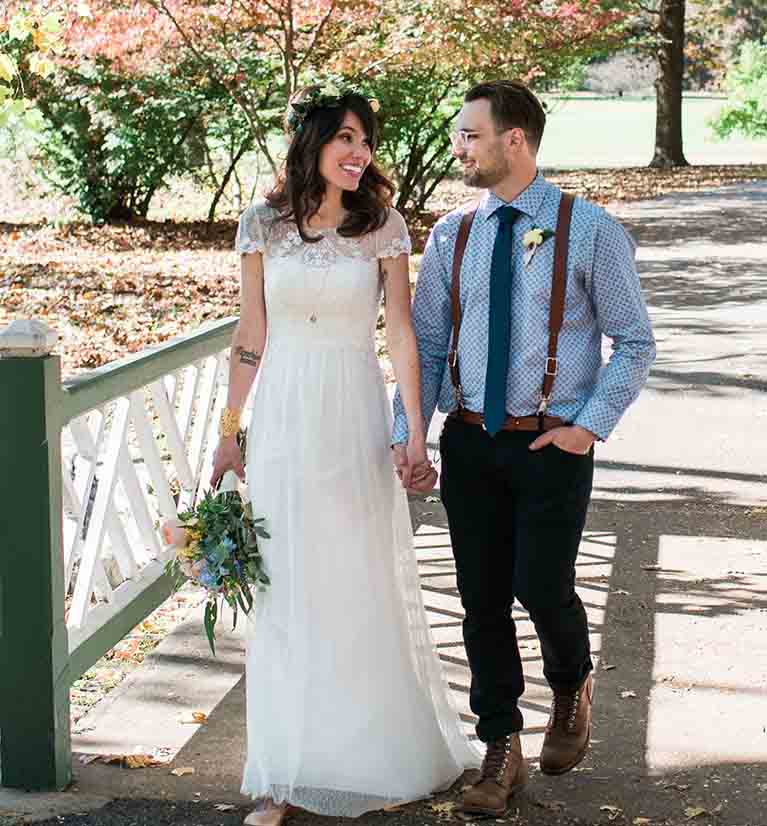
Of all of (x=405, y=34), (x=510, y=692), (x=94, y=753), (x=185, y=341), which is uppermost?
(x=405, y=34)

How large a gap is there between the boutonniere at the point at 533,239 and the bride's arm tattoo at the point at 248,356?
0.81 m

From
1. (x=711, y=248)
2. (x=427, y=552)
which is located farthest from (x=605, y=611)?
(x=711, y=248)

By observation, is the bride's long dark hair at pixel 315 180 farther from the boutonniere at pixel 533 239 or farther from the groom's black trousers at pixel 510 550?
the groom's black trousers at pixel 510 550

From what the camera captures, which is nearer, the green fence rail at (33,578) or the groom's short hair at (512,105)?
the groom's short hair at (512,105)

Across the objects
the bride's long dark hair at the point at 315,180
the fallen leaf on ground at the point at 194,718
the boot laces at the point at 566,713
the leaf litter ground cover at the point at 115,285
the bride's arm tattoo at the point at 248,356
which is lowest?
the fallen leaf on ground at the point at 194,718

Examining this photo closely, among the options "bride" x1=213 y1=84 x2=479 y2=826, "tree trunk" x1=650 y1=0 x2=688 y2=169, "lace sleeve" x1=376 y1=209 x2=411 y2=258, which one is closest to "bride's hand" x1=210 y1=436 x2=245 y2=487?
"bride" x1=213 y1=84 x2=479 y2=826

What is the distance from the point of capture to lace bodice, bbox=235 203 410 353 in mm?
4227

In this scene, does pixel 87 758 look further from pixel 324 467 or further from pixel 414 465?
pixel 414 465

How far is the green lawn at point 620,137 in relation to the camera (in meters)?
42.4

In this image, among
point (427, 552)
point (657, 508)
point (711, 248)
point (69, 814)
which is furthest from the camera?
point (711, 248)

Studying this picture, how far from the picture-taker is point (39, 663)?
4281 millimetres

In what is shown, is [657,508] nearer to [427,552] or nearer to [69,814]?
[427,552]

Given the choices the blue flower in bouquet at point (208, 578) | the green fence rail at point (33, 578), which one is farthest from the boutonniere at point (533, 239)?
the green fence rail at point (33, 578)

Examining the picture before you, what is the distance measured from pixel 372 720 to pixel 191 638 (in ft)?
5.53
